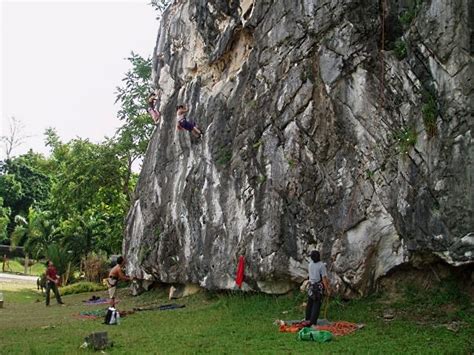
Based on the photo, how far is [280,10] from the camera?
16219 mm

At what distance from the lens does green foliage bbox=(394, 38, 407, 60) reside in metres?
13.4

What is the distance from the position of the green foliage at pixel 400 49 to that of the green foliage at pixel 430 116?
1479mm

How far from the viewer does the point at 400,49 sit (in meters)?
13.6

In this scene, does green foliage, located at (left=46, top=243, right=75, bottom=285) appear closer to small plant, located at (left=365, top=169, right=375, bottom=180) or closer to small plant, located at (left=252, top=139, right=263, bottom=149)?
small plant, located at (left=252, top=139, right=263, bottom=149)

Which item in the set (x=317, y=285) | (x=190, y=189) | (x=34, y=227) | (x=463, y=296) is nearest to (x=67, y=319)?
(x=190, y=189)

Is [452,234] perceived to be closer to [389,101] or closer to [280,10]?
[389,101]

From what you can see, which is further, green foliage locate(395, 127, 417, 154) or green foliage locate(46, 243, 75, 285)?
green foliage locate(46, 243, 75, 285)

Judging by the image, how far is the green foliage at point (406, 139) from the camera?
12742mm

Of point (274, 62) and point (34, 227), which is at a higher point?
point (274, 62)

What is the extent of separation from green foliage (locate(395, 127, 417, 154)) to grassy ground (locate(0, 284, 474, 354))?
3.09 metres

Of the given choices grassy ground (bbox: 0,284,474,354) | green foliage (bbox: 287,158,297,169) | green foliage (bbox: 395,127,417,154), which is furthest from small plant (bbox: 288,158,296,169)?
grassy ground (bbox: 0,284,474,354)

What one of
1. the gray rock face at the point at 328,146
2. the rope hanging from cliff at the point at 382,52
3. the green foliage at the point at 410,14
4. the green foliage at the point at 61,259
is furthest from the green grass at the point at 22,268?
the green foliage at the point at 410,14

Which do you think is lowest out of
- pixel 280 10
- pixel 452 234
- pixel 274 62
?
pixel 452 234

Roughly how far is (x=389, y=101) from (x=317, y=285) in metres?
4.75
